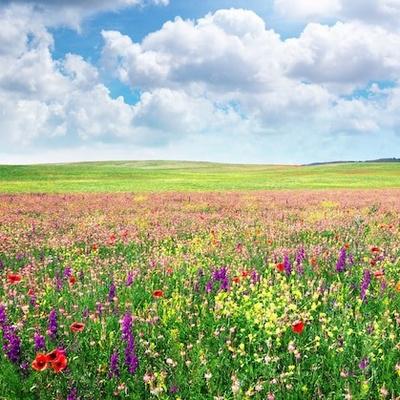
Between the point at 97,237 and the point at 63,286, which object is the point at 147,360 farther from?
the point at 97,237

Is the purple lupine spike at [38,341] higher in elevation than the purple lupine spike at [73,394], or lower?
higher

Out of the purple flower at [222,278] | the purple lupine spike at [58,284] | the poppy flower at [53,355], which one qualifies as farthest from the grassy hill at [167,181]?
the poppy flower at [53,355]

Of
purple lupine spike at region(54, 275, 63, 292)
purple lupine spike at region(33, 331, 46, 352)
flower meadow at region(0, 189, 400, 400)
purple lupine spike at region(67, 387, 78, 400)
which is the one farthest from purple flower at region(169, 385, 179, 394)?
purple lupine spike at region(54, 275, 63, 292)

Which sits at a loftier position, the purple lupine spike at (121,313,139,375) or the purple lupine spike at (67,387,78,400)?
the purple lupine spike at (121,313,139,375)

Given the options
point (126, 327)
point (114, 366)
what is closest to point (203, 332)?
point (126, 327)

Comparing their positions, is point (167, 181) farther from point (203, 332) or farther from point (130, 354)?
point (130, 354)

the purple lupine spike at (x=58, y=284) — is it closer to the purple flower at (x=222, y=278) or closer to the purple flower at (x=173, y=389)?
the purple flower at (x=222, y=278)

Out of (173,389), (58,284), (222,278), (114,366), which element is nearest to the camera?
(173,389)

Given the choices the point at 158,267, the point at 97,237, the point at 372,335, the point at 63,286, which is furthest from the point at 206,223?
the point at 372,335

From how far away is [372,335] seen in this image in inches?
171

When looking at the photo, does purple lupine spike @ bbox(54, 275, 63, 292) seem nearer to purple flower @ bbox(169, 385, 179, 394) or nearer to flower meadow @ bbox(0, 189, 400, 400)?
flower meadow @ bbox(0, 189, 400, 400)

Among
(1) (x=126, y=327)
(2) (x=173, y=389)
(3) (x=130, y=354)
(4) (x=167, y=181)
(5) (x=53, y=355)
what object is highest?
(4) (x=167, y=181)

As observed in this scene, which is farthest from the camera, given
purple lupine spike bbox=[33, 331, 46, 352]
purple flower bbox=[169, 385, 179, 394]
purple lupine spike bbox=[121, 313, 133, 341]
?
purple lupine spike bbox=[121, 313, 133, 341]

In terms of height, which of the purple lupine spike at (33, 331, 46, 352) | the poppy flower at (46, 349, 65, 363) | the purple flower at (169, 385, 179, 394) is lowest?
the purple flower at (169, 385, 179, 394)
